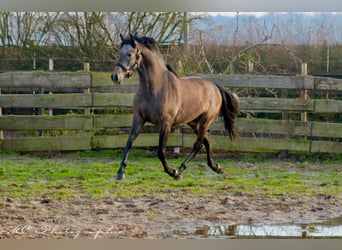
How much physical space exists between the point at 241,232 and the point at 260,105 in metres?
1.91

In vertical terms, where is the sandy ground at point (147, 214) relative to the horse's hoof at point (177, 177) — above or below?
below

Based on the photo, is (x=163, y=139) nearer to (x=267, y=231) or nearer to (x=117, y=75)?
(x=117, y=75)

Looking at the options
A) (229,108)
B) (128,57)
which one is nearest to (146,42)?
(128,57)

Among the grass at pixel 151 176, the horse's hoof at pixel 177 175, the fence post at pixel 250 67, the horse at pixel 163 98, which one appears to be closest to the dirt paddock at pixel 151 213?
the grass at pixel 151 176

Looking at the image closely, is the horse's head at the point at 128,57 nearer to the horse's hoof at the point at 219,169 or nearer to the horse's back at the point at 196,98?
the horse's back at the point at 196,98

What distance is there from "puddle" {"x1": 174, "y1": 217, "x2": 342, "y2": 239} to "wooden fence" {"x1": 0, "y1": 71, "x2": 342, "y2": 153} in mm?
1488

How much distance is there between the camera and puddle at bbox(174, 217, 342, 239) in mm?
4684

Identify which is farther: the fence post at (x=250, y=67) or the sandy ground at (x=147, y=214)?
the fence post at (x=250, y=67)

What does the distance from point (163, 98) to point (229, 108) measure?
694 mm

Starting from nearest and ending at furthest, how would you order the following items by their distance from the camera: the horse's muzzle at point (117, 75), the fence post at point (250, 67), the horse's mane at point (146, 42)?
the horse's muzzle at point (117, 75), the horse's mane at point (146, 42), the fence post at point (250, 67)

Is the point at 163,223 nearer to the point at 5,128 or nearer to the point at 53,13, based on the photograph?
the point at 53,13

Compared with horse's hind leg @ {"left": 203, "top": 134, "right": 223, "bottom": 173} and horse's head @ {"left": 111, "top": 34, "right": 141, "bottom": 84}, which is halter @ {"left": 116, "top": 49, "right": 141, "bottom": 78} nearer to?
horse's head @ {"left": 111, "top": 34, "right": 141, "bottom": 84}

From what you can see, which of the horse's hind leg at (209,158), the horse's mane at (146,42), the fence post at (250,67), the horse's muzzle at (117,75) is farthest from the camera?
the fence post at (250,67)

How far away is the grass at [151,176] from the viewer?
217 inches
